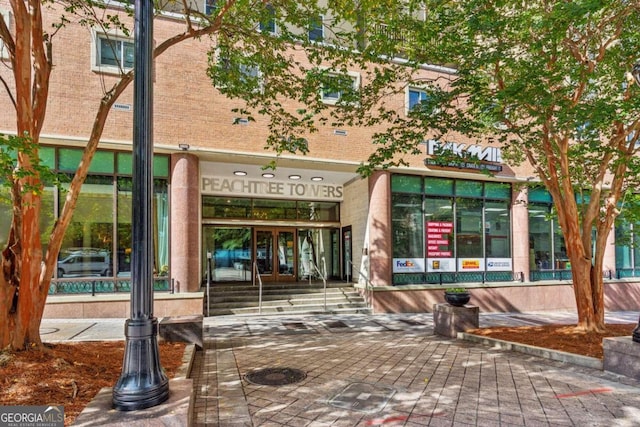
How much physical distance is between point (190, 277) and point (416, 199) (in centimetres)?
809

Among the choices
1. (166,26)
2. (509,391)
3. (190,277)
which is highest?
(166,26)

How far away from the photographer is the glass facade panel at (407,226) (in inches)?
551

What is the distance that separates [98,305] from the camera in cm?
1055

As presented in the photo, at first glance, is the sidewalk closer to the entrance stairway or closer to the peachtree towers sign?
the entrance stairway

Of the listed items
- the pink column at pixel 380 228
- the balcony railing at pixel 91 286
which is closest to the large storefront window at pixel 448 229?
the pink column at pixel 380 228

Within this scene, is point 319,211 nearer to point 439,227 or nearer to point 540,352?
point 439,227

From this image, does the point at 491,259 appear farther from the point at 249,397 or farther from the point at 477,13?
the point at 249,397

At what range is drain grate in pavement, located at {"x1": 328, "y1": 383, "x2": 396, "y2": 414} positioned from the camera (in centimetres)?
479

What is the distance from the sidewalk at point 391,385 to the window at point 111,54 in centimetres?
689

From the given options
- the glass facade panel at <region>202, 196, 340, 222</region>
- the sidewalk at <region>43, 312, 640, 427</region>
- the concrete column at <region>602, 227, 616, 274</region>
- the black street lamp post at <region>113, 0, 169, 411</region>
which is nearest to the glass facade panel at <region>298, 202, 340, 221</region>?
the glass facade panel at <region>202, 196, 340, 222</region>

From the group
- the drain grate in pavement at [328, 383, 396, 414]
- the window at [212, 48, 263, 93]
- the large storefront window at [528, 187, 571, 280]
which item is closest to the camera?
the drain grate in pavement at [328, 383, 396, 414]

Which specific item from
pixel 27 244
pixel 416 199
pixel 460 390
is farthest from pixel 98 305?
pixel 416 199

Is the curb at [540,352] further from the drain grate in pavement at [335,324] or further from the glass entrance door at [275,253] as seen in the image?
the glass entrance door at [275,253]

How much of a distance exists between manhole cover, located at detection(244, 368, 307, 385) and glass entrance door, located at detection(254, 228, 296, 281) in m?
8.91
